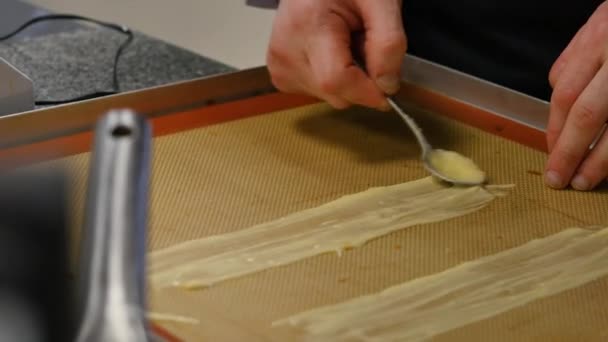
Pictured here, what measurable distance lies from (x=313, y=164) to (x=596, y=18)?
11.6 inches

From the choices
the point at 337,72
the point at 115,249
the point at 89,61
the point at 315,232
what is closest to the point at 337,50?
the point at 337,72

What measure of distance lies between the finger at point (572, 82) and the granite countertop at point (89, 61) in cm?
48

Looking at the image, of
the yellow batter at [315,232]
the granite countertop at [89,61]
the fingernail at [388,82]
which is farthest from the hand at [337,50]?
the granite countertop at [89,61]

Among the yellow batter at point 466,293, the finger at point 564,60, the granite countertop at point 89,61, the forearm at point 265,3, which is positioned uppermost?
the finger at point 564,60

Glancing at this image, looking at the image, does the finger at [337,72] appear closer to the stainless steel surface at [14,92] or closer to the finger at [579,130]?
the finger at [579,130]

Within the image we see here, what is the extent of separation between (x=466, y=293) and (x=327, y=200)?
161 millimetres

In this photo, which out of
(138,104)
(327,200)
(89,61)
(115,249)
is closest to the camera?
(115,249)

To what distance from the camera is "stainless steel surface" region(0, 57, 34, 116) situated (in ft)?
2.75

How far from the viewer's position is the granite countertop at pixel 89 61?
105cm

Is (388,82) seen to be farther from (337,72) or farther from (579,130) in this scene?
(579,130)

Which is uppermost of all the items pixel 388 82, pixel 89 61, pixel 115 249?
pixel 115 249

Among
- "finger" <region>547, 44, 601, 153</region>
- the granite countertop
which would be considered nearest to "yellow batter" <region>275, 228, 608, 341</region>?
"finger" <region>547, 44, 601, 153</region>

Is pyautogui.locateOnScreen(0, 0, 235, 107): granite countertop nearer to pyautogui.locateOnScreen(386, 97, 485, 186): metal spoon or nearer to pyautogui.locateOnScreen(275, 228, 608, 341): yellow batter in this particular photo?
pyautogui.locateOnScreen(386, 97, 485, 186): metal spoon

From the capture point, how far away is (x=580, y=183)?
0.80 metres
